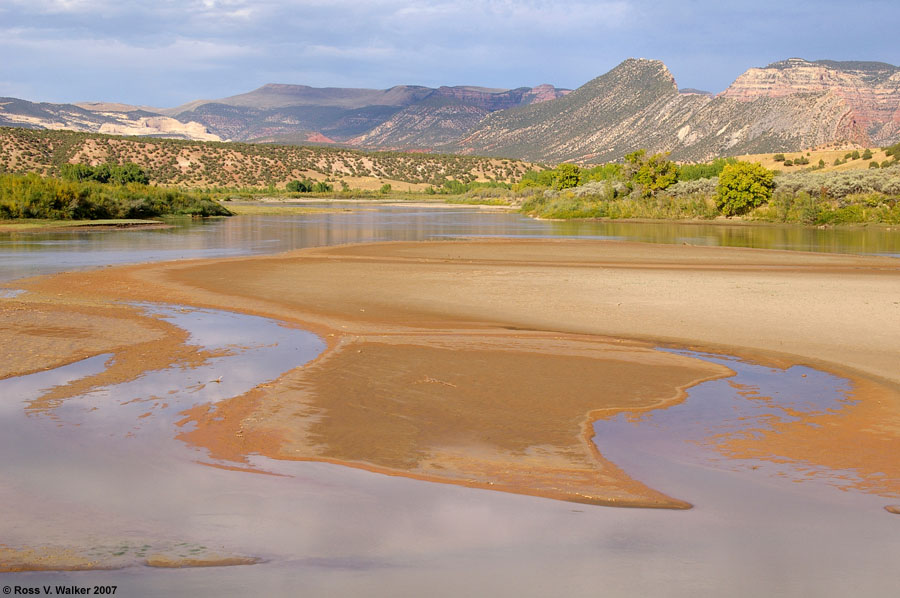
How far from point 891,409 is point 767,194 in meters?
48.2

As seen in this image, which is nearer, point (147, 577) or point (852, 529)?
point (147, 577)

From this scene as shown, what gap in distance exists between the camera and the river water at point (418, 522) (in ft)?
17.3

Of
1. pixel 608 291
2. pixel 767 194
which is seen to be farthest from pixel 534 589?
pixel 767 194

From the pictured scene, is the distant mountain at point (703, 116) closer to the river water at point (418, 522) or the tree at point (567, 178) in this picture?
the tree at point (567, 178)

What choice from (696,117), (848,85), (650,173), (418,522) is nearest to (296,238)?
(418,522)

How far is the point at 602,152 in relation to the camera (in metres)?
139

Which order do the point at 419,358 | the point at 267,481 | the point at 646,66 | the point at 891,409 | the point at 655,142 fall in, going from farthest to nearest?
the point at 646,66 → the point at 655,142 → the point at 419,358 → the point at 891,409 → the point at 267,481

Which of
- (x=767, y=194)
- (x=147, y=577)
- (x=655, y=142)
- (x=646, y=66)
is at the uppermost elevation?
(x=646, y=66)

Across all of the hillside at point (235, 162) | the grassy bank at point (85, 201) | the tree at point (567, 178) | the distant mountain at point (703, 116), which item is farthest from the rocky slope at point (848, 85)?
the grassy bank at point (85, 201)

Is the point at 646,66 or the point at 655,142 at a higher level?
the point at 646,66

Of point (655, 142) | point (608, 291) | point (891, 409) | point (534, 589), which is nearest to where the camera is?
point (534, 589)

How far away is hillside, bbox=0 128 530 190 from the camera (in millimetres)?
107062

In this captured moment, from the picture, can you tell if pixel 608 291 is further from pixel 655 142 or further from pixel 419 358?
pixel 655 142

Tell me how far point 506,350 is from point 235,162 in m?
121
